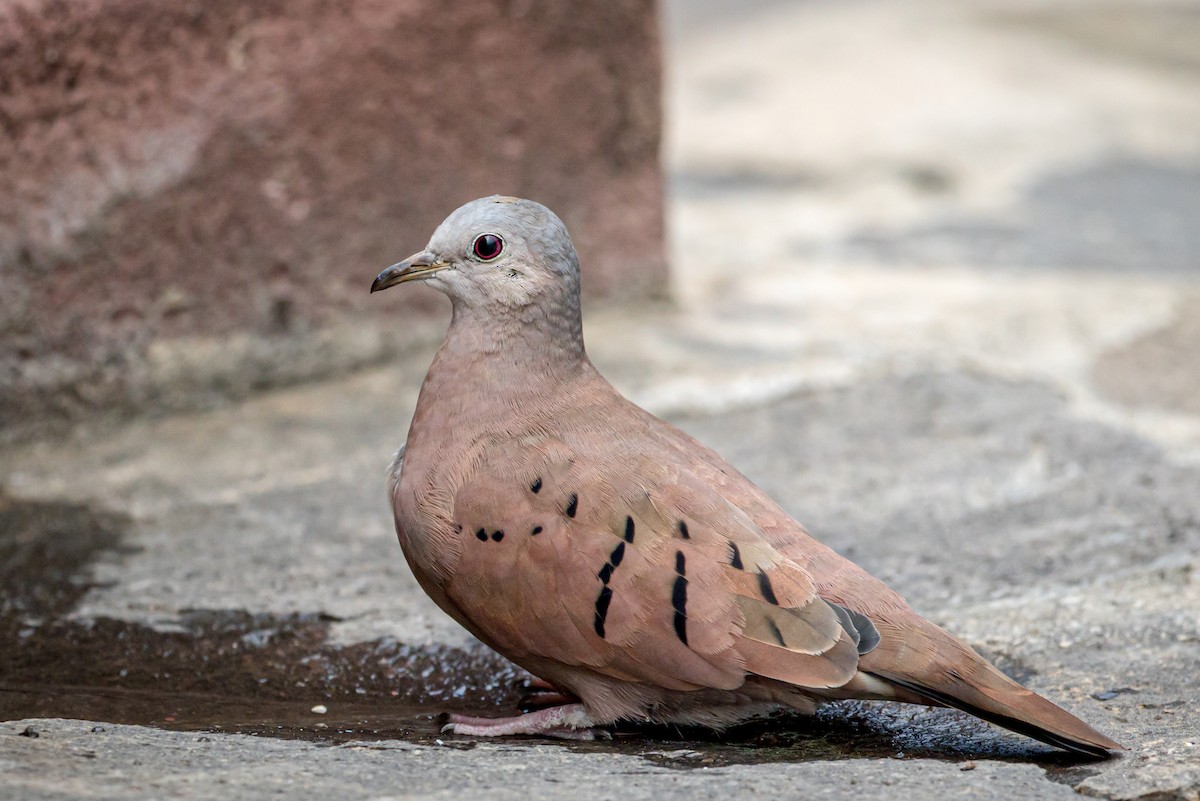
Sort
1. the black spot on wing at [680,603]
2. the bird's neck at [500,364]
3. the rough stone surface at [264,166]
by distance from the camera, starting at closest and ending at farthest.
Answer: the black spot on wing at [680,603]
the bird's neck at [500,364]
the rough stone surface at [264,166]

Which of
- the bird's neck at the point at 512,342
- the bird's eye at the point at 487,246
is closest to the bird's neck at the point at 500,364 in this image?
the bird's neck at the point at 512,342

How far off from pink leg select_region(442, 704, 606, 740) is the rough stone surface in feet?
7.42

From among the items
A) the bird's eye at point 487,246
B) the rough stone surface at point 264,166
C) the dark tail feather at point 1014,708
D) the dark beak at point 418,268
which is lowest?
the dark tail feather at point 1014,708

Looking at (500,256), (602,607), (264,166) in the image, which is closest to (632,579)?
(602,607)

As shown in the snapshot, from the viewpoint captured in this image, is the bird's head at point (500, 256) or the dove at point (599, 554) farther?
the bird's head at point (500, 256)

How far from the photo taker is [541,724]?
2.70 metres

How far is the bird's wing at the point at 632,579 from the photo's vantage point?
98.0 inches

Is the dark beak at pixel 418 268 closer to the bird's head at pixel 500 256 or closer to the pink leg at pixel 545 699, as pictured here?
the bird's head at pixel 500 256

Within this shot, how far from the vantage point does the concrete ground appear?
7.94 ft

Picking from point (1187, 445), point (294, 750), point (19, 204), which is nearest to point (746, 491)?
point (294, 750)

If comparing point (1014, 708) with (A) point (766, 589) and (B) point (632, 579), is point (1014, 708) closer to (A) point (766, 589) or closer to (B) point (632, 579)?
(A) point (766, 589)

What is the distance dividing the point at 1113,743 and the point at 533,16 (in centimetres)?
351

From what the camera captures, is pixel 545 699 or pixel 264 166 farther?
pixel 264 166

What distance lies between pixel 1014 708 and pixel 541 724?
925 millimetres
